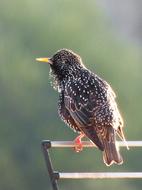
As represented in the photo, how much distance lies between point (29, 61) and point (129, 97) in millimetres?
2165

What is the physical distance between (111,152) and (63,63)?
110 cm

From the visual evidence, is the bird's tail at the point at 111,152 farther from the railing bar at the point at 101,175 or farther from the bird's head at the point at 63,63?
the bird's head at the point at 63,63

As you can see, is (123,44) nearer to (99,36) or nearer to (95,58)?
(99,36)

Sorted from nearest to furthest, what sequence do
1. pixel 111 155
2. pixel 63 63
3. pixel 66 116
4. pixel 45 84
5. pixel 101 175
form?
pixel 101 175 → pixel 111 155 → pixel 66 116 → pixel 63 63 → pixel 45 84

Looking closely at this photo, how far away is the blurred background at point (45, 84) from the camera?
20.6 metres

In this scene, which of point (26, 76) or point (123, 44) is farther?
point (123, 44)

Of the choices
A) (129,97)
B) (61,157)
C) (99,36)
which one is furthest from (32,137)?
(99,36)

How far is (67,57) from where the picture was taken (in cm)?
711

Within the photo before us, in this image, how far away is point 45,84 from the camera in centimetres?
2112

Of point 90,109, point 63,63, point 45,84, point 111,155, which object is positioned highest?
point 63,63

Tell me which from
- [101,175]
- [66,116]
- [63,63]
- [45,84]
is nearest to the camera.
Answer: [101,175]

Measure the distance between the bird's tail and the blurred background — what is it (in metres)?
12.9

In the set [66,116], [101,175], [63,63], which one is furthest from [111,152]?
[63,63]

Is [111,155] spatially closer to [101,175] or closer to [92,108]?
[92,108]
